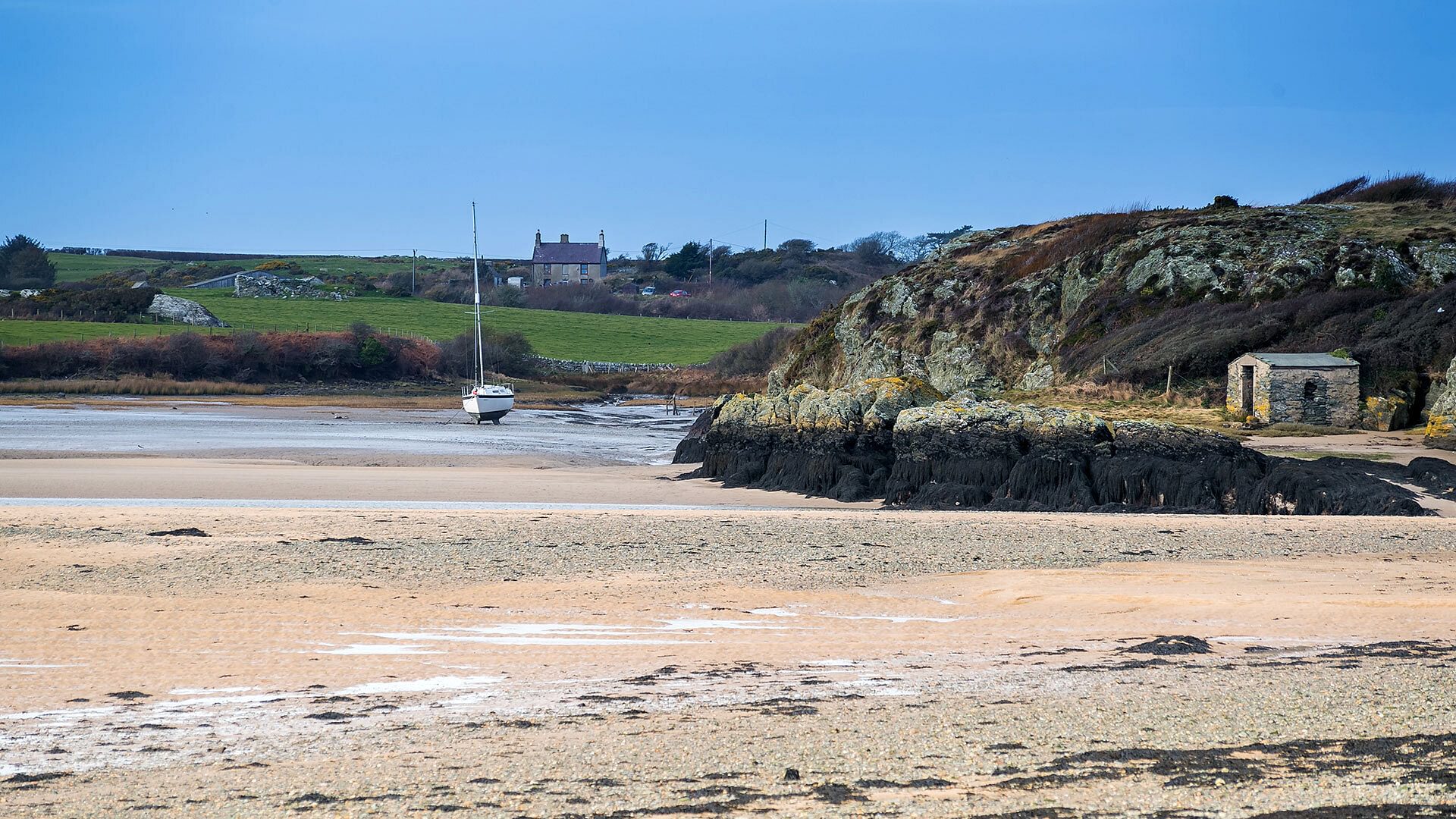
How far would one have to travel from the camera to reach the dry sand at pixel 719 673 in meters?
4.73

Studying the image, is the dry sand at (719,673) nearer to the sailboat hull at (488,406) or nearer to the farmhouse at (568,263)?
the sailboat hull at (488,406)

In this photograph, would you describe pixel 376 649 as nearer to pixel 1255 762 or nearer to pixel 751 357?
pixel 1255 762

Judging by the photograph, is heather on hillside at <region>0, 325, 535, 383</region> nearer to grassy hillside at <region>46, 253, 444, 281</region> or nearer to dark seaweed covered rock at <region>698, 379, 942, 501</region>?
dark seaweed covered rock at <region>698, 379, 942, 501</region>

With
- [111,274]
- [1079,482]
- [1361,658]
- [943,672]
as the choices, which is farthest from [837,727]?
[111,274]

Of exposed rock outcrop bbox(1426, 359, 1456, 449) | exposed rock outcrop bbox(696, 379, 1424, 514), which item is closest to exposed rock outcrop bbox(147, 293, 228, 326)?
exposed rock outcrop bbox(696, 379, 1424, 514)

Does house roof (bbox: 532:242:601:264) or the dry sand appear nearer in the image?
the dry sand

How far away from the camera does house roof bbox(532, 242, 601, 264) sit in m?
118

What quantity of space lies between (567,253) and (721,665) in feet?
375

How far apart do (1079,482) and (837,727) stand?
1192 cm

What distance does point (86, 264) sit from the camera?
106 meters

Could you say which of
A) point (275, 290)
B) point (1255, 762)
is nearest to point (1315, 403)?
point (1255, 762)

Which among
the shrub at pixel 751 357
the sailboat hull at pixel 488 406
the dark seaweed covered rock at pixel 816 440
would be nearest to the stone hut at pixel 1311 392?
the dark seaweed covered rock at pixel 816 440

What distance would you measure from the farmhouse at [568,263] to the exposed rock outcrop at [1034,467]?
9962cm

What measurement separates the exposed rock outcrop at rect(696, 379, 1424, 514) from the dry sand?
3.41m
